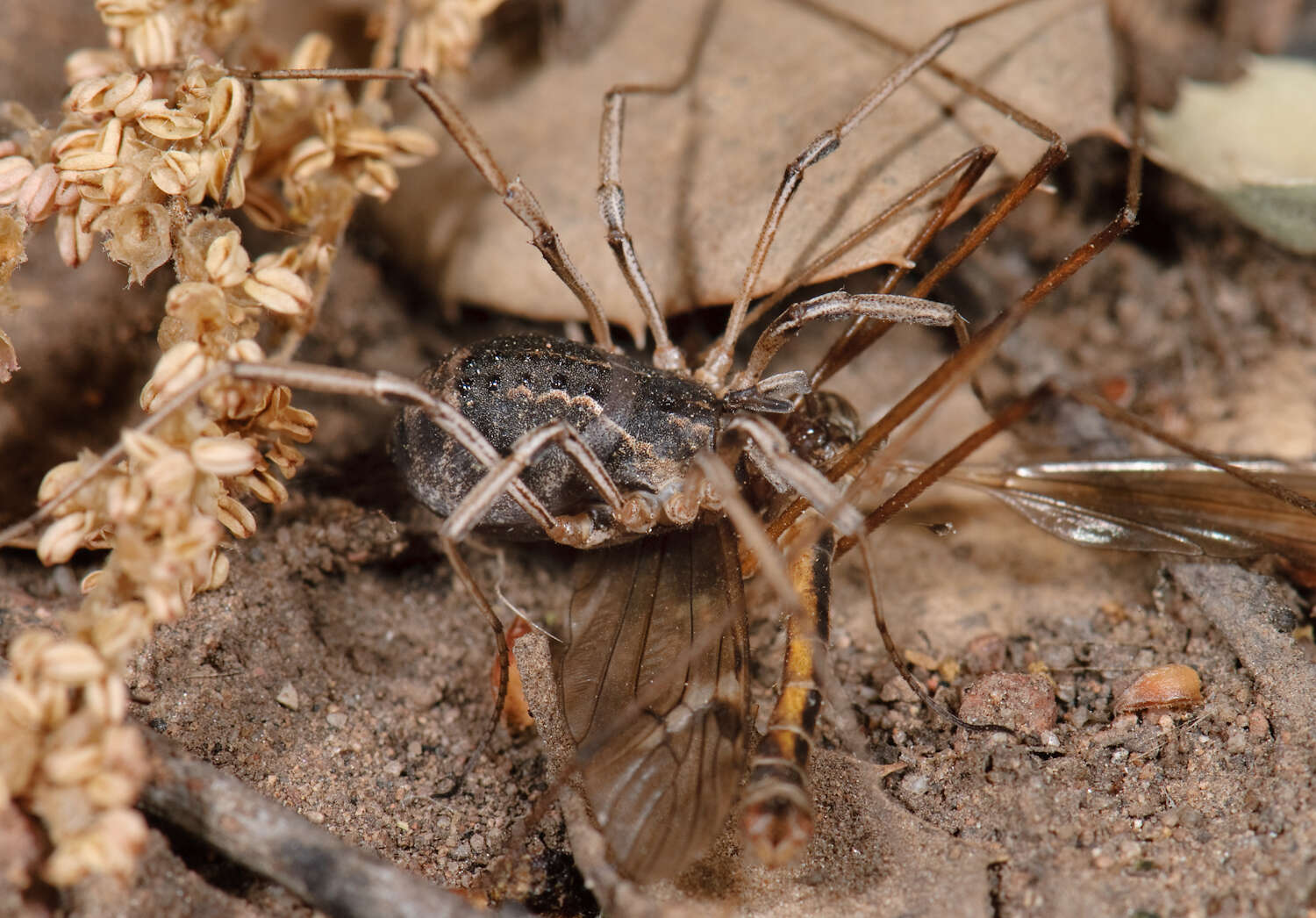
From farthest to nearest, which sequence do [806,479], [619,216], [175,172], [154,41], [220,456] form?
1. [619,216]
2. [154,41]
3. [175,172]
4. [806,479]
5. [220,456]

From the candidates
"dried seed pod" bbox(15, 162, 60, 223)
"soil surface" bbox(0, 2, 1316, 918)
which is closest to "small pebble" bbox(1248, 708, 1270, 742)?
"soil surface" bbox(0, 2, 1316, 918)

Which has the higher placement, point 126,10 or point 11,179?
point 126,10

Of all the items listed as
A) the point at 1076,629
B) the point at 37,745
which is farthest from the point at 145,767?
the point at 1076,629

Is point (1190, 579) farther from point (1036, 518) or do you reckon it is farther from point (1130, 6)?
point (1130, 6)

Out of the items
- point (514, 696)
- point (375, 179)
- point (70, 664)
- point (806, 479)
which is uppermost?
point (375, 179)

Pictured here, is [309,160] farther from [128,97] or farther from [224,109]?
[128,97]

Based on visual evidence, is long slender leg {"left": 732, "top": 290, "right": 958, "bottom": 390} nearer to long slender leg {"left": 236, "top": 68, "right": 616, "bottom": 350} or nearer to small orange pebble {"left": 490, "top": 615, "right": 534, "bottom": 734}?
long slender leg {"left": 236, "top": 68, "right": 616, "bottom": 350}

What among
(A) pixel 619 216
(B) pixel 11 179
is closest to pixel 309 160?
(B) pixel 11 179

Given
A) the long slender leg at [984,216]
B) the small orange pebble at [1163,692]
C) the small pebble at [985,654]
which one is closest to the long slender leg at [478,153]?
the long slender leg at [984,216]
